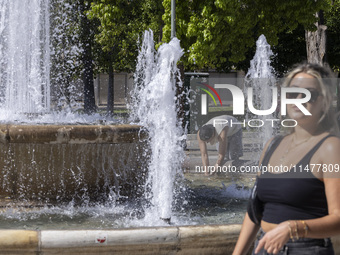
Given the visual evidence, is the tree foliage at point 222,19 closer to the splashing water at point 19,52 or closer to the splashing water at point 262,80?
the splashing water at point 262,80

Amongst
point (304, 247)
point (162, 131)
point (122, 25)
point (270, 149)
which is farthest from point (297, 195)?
point (122, 25)

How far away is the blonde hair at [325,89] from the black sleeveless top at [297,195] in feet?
0.29

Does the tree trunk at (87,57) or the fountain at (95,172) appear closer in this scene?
the fountain at (95,172)

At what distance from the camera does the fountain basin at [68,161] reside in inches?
207

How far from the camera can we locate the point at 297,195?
221cm

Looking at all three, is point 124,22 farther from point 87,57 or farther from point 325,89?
point 325,89

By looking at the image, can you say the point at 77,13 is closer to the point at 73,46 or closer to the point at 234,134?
the point at 73,46

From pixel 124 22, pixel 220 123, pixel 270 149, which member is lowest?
pixel 220 123

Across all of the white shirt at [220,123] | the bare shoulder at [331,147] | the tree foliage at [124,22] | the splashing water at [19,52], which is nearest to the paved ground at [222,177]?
the white shirt at [220,123]

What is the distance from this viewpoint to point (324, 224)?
2.13 meters

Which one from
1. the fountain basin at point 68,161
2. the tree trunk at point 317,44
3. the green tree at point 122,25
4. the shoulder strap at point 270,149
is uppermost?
the green tree at point 122,25

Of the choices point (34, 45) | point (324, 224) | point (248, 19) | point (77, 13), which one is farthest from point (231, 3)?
point (324, 224)

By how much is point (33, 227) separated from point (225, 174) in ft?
13.6

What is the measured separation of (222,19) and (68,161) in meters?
11.1
